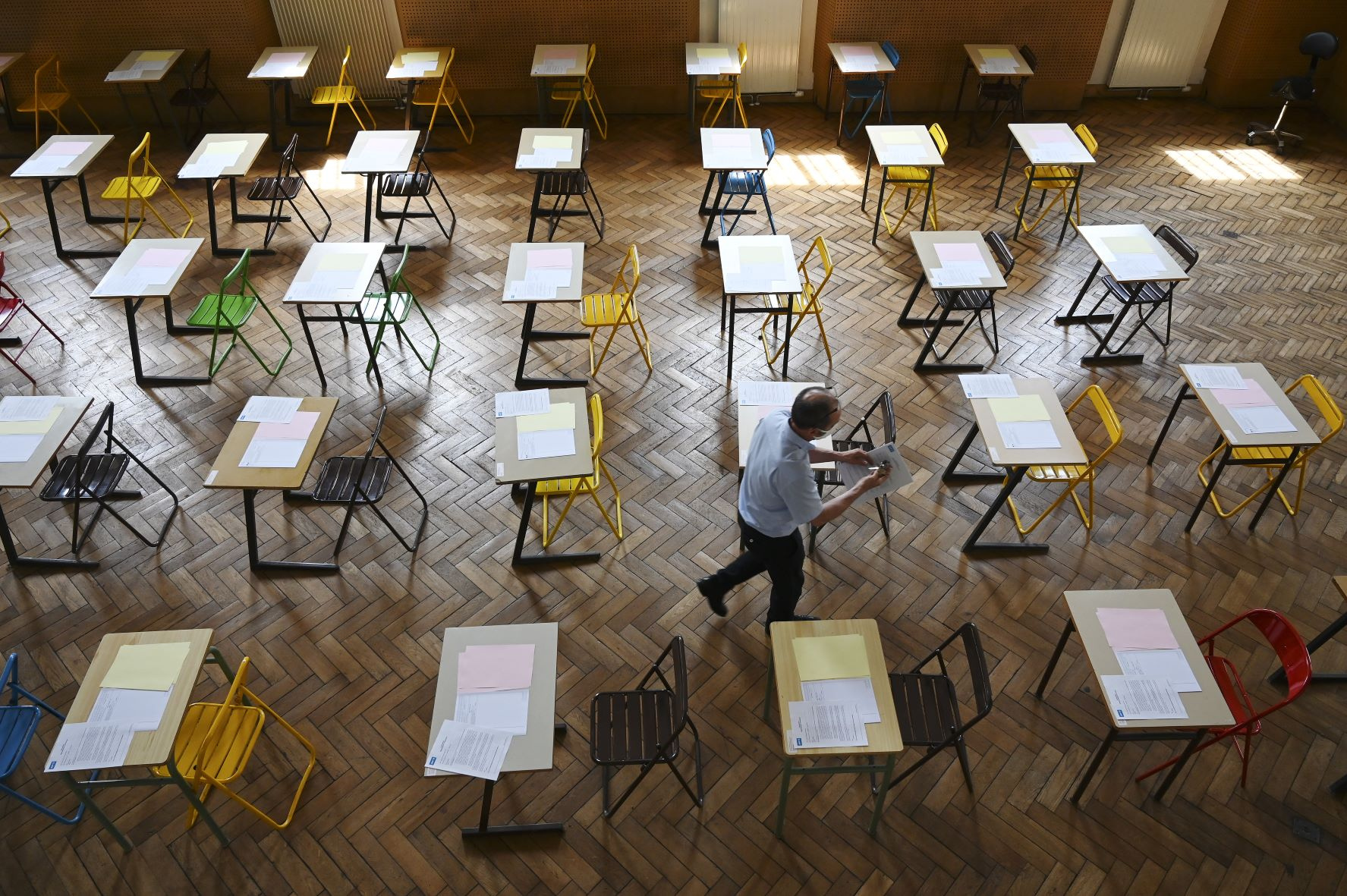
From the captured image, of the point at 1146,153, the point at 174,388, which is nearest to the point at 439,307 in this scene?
the point at 174,388

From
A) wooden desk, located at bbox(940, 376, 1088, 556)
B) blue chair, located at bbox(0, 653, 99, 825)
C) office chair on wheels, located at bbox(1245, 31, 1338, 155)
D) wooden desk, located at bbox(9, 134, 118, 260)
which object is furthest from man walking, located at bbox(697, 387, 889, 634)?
office chair on wheels, located at bbox(1245, 31, 1338, 155)

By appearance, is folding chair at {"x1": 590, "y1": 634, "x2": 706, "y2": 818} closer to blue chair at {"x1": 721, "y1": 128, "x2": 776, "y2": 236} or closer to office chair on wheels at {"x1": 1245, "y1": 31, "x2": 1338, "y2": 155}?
blue chair at {"x1": 721, "y1": 128, "x2": 776, "y2": 236}

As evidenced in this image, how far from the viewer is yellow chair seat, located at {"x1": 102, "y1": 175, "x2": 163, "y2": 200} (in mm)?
7395

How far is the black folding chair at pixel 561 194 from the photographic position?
7.40m

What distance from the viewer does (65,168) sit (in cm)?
695

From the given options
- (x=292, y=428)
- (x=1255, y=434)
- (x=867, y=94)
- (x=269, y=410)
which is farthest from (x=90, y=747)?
(x=867, y=94)

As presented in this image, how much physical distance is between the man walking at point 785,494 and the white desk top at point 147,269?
4.14m

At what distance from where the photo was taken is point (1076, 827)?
159 inches

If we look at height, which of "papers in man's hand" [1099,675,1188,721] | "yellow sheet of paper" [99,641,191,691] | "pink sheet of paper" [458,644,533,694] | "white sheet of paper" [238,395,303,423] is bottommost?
"yellow sheet of paper" [99,641,191,691]

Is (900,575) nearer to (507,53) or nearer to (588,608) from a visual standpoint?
(588,608)

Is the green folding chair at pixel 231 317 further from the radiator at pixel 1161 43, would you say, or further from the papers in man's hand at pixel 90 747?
the radiator at pixel 1161 43

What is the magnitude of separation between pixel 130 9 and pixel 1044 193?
892cm

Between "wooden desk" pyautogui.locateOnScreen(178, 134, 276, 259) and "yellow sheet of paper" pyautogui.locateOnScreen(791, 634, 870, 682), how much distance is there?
5.80 metres

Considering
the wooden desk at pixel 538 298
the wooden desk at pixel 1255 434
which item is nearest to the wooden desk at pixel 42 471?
the wooden desk at pixel 538 298
